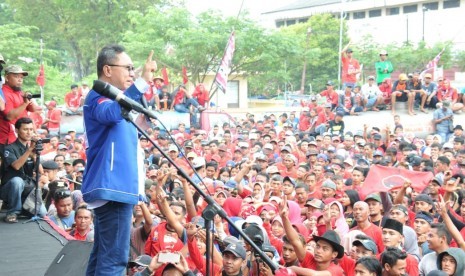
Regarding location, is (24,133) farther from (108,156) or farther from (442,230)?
(442,230)

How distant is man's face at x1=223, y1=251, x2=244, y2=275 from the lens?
4.81 metres

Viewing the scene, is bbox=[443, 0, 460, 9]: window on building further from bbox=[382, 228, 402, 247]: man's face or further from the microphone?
the microphone

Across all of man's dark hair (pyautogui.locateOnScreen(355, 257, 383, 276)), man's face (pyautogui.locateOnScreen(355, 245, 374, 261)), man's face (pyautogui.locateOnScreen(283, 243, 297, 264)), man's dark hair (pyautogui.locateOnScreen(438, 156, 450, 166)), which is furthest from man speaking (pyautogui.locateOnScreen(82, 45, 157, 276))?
man's dark hair (pyautogui.locateOnScreen(438, 156, 450, 166))

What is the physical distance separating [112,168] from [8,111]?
2.92m

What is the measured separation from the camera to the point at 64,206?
6.58m

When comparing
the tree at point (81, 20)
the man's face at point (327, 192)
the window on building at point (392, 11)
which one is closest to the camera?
the man's face at point (327, 192)

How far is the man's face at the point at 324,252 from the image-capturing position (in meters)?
5.05

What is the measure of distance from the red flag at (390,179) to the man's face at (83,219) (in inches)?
139

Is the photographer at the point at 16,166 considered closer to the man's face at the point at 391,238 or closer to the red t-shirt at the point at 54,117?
the man's face at the point at 391,238

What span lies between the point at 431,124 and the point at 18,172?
11.7m

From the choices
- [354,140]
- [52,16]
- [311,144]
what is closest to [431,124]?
[354,140]

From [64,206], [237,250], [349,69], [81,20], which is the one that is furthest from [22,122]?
[81,20]

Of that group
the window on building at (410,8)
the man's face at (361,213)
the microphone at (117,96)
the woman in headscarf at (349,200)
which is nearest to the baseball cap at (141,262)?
the microphone at (117,96)

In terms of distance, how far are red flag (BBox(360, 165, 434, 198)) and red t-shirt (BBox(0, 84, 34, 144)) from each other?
424 cm
